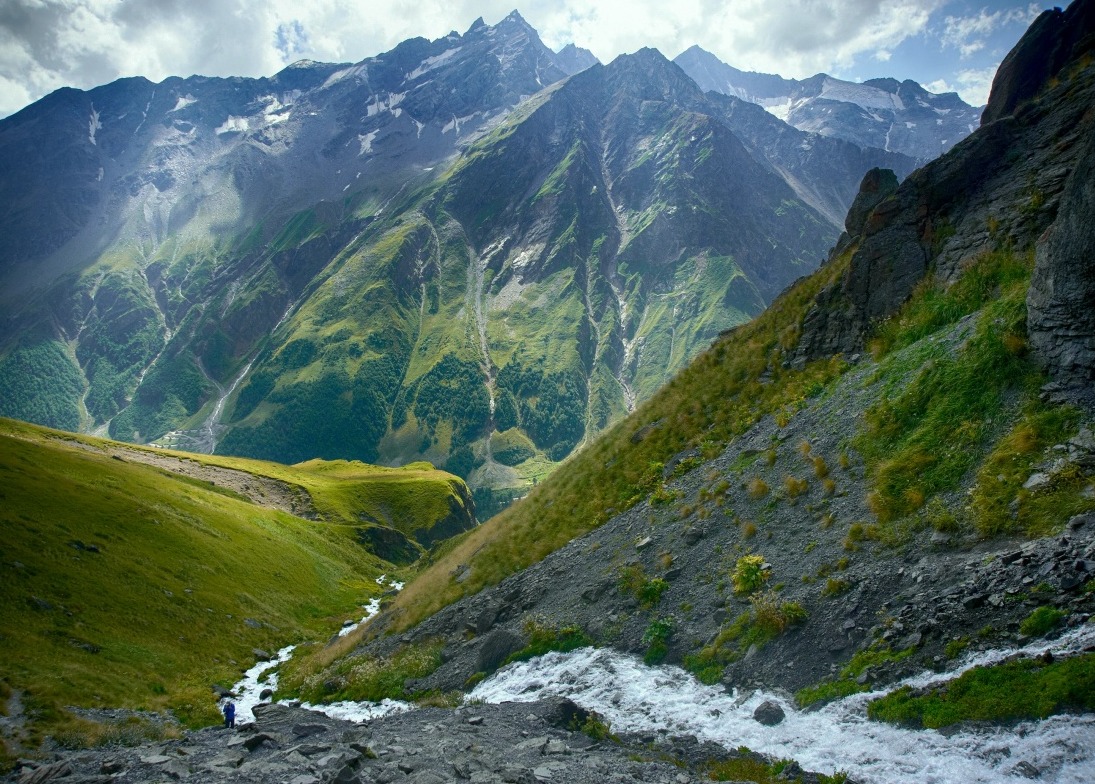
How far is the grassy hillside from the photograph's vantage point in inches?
1408

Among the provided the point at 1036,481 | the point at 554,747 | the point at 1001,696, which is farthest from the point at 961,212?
the point at 554,747

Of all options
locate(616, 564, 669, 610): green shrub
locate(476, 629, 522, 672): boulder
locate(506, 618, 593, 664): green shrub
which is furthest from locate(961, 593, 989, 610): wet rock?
locate(476, 629, 522, 672): boulder

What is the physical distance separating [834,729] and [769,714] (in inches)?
73.3

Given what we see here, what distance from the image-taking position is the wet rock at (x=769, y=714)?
15.2m

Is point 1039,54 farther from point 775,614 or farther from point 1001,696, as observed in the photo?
point 1001,696

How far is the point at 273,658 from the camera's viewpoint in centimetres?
5053

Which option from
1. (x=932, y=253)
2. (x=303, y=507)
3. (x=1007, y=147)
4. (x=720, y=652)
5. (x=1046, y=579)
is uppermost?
(x=1007, y=147)

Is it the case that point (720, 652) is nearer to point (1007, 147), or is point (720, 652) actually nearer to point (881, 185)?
point (1007, 147)

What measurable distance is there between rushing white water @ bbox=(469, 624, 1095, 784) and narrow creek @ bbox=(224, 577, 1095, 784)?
0.02m

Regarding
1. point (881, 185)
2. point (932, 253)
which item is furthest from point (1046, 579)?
point (881, 185)

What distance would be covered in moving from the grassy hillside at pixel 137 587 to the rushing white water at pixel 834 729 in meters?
26.3

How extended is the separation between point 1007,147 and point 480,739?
112ft

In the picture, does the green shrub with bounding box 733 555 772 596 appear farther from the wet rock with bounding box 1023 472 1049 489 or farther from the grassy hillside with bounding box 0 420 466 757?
the grassy hillside with bounding box 0 420 466 757

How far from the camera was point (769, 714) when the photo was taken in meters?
15.4
